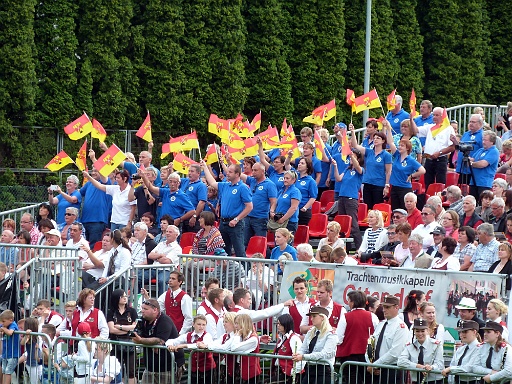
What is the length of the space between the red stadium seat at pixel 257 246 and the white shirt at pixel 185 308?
3.15m

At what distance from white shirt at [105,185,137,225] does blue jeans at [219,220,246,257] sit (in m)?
2.20

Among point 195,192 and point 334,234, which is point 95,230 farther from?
point 334,234

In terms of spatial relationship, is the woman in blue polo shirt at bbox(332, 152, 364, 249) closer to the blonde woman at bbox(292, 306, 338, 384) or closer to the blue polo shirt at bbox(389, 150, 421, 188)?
the blue polo shirt at bbox(389, 150, 421, 188)

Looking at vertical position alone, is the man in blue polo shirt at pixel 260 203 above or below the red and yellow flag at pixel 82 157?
below

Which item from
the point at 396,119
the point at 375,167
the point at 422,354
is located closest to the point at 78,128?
the point at 375,167

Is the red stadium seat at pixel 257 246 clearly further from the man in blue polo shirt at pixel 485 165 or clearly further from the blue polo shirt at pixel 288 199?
the man in blue polo shirt at pixel 485 165

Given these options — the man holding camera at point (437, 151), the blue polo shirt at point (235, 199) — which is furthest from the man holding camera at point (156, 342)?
the man holding camera at point (437, 151)

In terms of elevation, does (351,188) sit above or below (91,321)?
above

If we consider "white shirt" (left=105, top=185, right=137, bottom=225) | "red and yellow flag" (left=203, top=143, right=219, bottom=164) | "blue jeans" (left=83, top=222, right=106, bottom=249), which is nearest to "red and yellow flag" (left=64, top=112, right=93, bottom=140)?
"white shirt" (left=105, top=185, right=137, bottom=225)

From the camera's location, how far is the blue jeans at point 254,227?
20312 mm

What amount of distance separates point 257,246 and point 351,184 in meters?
2.44

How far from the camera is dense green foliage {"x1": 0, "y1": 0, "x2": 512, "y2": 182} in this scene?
29062mm

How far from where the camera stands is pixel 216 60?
32.2 m

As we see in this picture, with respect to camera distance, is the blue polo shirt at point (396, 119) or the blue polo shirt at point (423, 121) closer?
the blue polo shirt at point (423, 121)
